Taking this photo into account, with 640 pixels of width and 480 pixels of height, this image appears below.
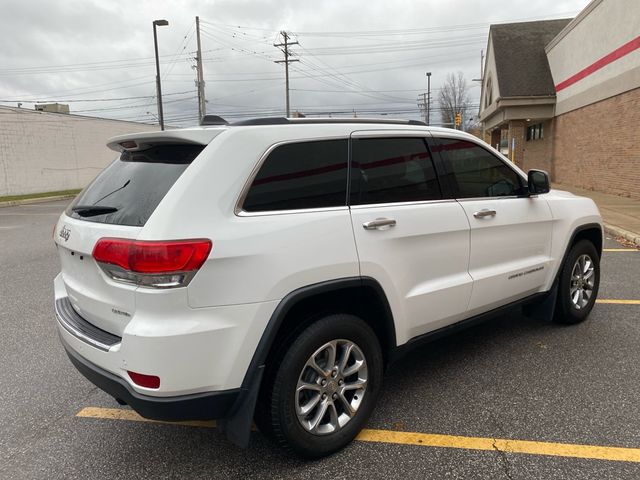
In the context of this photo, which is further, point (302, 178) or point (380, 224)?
point (380, 224)

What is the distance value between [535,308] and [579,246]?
0.70 metres

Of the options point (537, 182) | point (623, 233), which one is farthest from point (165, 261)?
point (623, 233)

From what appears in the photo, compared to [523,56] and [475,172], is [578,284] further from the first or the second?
[523,56]

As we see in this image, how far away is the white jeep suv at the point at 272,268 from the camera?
7.27ft

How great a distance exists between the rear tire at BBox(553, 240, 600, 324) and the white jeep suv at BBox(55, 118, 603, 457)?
4.10 feet

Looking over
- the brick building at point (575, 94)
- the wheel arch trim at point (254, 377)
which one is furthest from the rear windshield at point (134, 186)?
the brick building at point (575, 94)

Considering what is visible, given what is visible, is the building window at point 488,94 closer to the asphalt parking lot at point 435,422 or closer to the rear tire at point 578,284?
the rear tire at point 578,284

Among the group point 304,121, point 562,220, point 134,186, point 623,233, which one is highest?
point 304,121

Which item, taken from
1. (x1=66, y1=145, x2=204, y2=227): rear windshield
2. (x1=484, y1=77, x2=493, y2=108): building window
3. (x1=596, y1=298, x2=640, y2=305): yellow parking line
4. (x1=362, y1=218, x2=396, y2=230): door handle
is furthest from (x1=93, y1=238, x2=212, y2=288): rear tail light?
(x1=484, y1=77, x2=493, y2=108): building window

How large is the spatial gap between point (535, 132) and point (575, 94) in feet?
24.2

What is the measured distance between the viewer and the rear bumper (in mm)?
2230

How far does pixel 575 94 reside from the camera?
21016mm

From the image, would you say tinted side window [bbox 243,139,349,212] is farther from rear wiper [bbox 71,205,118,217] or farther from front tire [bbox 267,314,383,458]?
rear wiper [bbox 71,205,118,217]

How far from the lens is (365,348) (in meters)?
2.81
